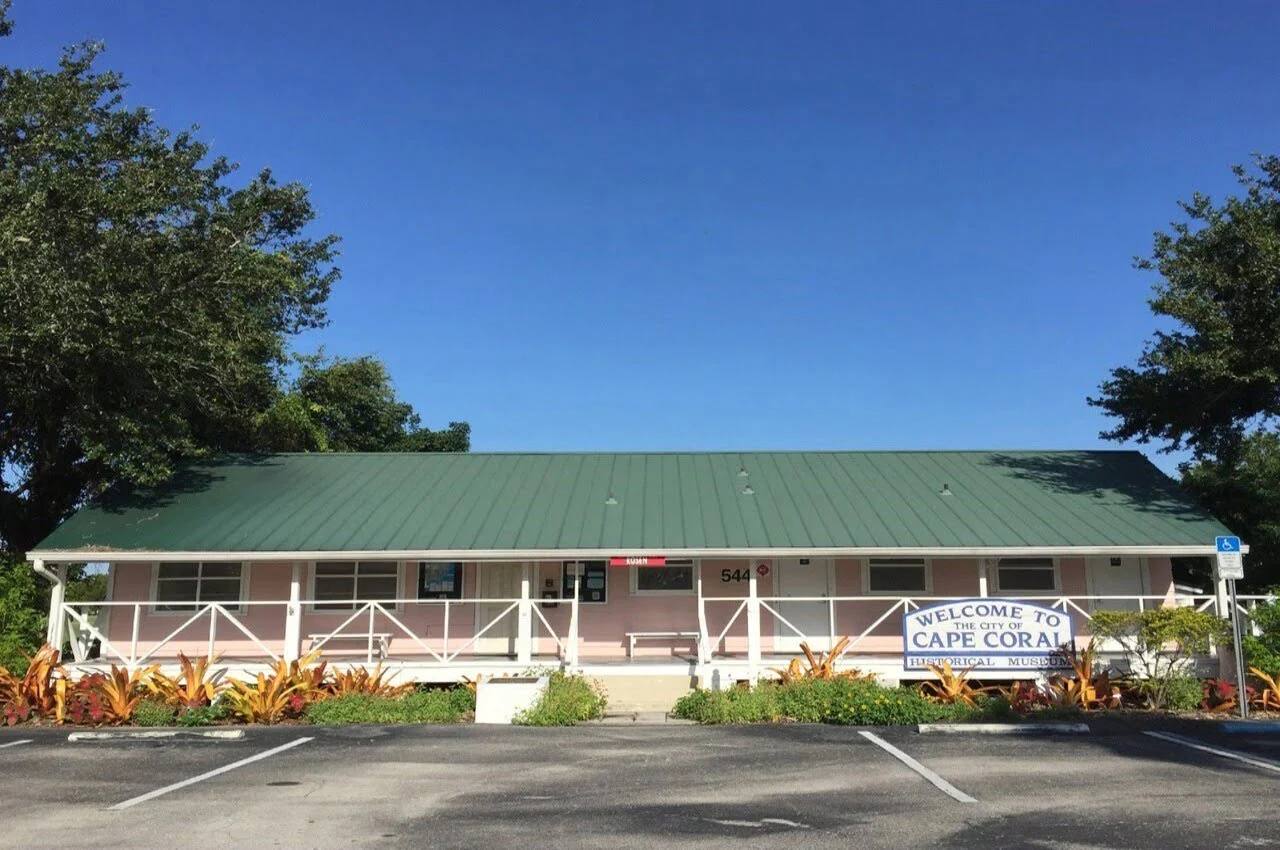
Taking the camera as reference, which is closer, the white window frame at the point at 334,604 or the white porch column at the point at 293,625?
the white porch column at the point at 293,625

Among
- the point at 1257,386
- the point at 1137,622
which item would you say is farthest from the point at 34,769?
the point at 1257,386

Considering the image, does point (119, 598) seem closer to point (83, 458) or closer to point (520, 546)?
point (83, 458)

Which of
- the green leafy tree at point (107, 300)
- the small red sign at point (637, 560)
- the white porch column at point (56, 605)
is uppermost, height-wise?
the green leafy tree at point (107, 300)

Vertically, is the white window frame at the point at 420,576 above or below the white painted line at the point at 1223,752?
above

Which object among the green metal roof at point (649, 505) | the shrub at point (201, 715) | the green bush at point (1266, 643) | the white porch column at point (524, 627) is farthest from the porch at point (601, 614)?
the shrub at point (201, 715)

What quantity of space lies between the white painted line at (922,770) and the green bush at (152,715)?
961cm

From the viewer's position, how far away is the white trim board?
1589cm

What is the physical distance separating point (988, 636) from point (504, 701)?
300 inches

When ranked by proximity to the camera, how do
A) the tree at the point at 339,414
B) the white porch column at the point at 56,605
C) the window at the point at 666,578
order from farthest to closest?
1. the tree at the point at 339,414
2. the window at the point at 666,578
3. the white porch column at the point at 56,605

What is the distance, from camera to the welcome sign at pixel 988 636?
Answer: 14.9 metres

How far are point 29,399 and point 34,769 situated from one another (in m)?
9.90

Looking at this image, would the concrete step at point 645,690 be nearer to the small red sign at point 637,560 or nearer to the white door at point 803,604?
the small red sign at point 637,560

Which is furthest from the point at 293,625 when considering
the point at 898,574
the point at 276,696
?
the point at 898,574

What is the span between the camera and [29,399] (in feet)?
57.2
